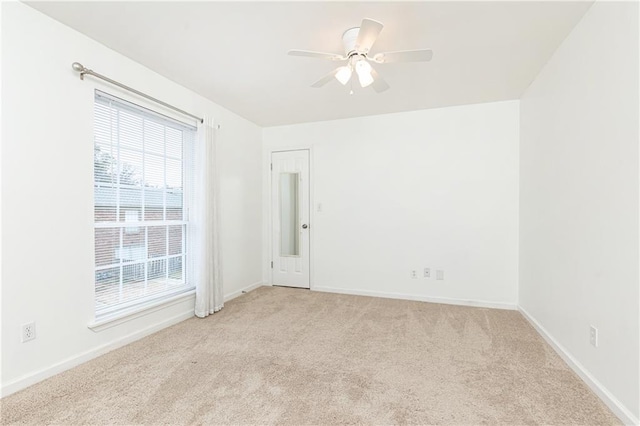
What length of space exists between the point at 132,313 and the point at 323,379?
1794 millimetres

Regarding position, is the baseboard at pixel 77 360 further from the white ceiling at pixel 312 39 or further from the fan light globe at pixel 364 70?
the fan light globe at pixel 364 70

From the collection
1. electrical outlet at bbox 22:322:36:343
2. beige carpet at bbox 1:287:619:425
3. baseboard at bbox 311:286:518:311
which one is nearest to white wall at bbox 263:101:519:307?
baseboard at bbox 311:286:518:311

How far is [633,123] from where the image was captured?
5.31 ft

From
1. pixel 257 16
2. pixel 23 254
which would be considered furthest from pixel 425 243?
pixel 23 254

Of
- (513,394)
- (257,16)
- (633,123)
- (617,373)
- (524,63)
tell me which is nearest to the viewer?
(633,123)

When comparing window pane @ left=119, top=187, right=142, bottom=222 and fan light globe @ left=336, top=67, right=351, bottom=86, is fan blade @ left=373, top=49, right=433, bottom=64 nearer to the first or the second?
fan light globe @ left=336, top=67, right=351, bottom=86

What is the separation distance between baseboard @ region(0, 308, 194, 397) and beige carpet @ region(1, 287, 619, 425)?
6 centimetres

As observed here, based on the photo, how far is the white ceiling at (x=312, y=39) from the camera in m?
2.00

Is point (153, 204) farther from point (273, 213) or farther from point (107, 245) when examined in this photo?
point (273, 213)

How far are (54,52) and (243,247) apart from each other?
9.27 feet

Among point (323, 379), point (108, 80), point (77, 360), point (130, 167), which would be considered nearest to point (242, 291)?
point (77, 360)

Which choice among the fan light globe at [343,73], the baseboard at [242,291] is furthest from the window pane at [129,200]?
the fan light globe at [343,73]

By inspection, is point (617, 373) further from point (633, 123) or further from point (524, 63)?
point (524, 63)

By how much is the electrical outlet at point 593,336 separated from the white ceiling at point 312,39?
2.09m
